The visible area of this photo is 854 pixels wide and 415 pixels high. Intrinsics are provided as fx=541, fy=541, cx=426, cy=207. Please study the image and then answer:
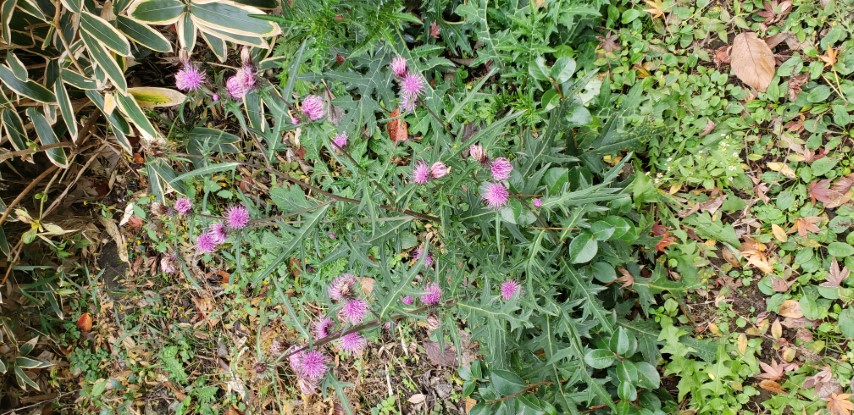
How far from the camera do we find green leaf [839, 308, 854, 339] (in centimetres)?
194

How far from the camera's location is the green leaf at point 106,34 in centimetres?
250

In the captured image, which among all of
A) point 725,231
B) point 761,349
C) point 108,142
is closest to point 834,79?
point 725,231

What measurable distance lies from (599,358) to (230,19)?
2166 millimetres

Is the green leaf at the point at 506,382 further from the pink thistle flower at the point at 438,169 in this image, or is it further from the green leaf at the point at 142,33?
the green leaf at the point at 142,33

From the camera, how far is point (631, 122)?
7.31ft

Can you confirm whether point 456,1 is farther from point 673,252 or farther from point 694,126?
point 673,252

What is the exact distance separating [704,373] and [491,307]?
99 centimetres

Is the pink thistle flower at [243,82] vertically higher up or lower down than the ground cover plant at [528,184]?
higher up

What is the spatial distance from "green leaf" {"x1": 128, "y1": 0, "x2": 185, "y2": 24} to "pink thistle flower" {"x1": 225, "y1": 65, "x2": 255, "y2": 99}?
124 centimetres

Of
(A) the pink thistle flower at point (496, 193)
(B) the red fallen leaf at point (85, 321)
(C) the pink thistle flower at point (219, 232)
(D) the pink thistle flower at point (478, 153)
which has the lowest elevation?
(B) the red fallen leaf at point (85, 321)

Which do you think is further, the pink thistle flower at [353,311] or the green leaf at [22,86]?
the green leaf at [22,86]

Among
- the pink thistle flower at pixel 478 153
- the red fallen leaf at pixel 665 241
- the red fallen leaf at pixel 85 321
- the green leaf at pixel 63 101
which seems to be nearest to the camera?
the pink thistle flower at pixel 478 153

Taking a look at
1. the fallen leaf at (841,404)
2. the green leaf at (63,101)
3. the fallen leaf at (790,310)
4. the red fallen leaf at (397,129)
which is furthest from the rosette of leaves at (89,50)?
the fallen leaf at (841,404)

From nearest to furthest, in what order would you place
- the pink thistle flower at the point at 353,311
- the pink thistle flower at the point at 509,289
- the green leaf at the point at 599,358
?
the pink thistle flower at the point at 353,311, the pink thistle flower at the point at 509,289, the green leaf at the point at 599,358
